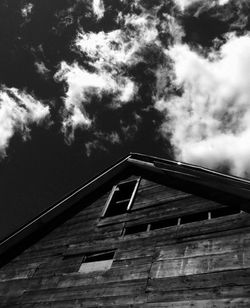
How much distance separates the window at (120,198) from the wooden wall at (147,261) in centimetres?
29

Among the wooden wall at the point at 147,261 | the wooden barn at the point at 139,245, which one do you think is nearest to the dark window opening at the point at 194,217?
the wooden barn at the point at 139,245

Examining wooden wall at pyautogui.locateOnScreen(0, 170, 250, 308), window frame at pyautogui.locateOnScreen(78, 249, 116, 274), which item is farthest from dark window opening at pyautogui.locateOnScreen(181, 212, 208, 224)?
window frame at pyautogui.locateOnScreen(78, 249, 116, 274)

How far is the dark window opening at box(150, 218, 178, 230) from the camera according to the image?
764cm

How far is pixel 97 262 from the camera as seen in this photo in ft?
25.2

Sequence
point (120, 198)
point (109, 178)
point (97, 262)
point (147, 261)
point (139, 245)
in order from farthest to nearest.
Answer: point (109, 178), point (120, 198), point (97, 262), point (139, 245), point (147, 261)

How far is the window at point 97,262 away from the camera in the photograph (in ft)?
24.2

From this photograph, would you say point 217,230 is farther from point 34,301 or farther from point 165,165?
point 34,301

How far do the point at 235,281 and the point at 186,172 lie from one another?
12.6 feet

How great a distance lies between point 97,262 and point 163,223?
197cm

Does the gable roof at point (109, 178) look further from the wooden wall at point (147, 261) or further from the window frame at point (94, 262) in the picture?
the window frame at point (94, 262)

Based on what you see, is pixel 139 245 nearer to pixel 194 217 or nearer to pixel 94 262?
pixel 94 262

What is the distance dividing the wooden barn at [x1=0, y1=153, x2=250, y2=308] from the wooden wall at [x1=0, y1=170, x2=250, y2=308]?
0.02 metres

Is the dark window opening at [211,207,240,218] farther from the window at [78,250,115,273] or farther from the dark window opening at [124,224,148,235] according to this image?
the window at [78,250,115,273]

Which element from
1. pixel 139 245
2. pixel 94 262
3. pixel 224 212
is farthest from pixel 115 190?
pixel 224 212
